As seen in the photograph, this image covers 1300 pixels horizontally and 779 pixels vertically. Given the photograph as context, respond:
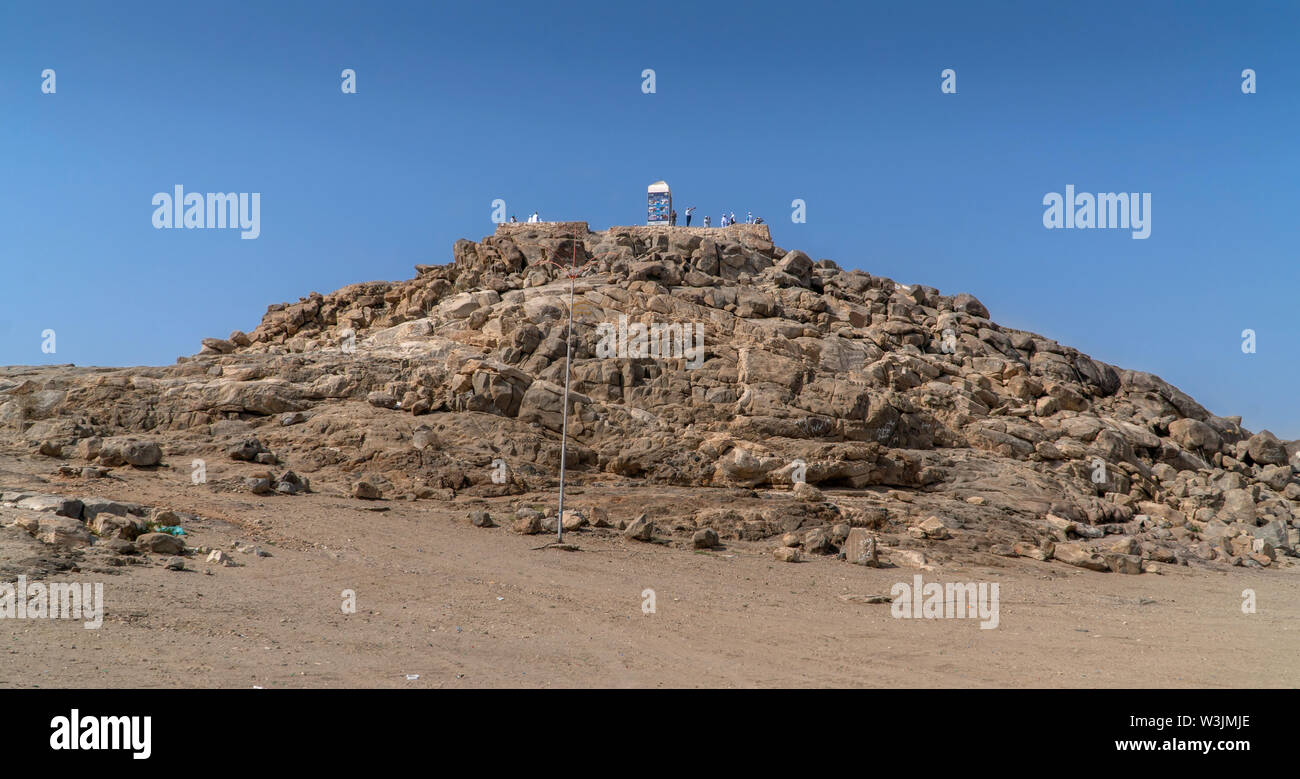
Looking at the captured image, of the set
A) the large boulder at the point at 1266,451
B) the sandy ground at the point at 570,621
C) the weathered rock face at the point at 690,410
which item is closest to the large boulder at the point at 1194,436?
the weathered rock face at the point at 690,410

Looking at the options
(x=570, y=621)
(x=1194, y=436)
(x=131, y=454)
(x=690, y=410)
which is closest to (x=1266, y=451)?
(x=1194, y=436)

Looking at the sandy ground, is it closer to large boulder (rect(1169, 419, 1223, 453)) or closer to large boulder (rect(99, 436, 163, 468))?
large boulder (rect(99, 436, 163, 468))

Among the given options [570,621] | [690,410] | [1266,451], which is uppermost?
[690,410]

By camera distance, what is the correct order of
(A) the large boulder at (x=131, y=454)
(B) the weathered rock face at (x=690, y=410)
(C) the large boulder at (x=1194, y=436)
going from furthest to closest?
(C) the large boulder at (x=1194, y=436)
(B) the weathered rock face at (x=690, y=410)
(A) the large boulder at (x=131, y=454)

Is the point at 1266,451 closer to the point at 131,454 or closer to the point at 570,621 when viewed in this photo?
the point at 570,621

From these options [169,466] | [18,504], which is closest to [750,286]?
[169,466]

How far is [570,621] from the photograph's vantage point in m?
14.1

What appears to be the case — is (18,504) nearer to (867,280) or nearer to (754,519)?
(754,519)

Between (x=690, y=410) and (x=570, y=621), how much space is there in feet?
46.6

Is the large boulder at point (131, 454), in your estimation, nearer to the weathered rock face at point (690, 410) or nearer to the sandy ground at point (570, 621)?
the weathered rock face at point (690, 410)

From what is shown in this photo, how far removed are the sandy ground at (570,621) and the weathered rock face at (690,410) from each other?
2620 mm

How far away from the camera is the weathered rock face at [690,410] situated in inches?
984

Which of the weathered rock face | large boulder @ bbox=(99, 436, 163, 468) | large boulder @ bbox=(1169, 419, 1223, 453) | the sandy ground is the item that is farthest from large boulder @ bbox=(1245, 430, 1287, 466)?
large boulder @ bbox=(99, 436, 163, 468)
